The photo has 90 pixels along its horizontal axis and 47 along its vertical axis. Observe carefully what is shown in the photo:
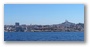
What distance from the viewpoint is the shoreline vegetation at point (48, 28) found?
3459 mm

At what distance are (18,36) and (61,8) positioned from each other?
1.12m

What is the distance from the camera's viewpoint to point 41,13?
3.49 meters

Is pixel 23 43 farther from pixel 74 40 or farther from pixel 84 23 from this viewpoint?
pixel 84 23

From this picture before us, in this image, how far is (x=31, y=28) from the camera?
3482 mm

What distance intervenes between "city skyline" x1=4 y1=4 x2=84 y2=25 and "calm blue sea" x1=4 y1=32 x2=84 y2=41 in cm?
24

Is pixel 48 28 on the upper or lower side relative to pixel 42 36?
upper

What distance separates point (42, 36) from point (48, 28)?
0.73 feet

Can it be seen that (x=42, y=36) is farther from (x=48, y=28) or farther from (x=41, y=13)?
(x=41, y=13)

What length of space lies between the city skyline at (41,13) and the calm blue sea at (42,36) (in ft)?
0.80

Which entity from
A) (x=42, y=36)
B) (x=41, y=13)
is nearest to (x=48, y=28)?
(x=42, y=36)

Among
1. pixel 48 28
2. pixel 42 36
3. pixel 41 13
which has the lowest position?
pixel 42 36

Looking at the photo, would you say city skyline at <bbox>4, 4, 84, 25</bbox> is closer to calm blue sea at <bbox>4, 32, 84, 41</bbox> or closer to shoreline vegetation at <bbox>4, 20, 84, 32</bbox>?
shoreline vegetation at <bbox>4, 20, 84, 32</bbox>

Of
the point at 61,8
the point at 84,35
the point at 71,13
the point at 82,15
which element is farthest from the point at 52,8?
the point at 84,35

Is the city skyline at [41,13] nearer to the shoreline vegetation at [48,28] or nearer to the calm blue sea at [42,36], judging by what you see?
the shoreline vegetation at [48,28]
